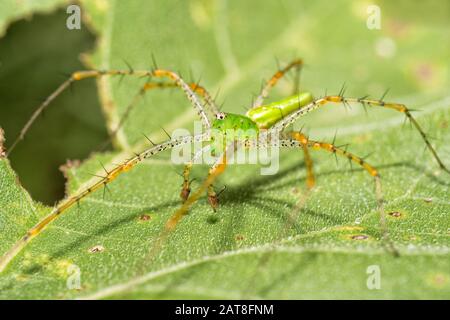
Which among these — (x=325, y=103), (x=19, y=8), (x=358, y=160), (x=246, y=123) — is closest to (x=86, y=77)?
(x=19, y=8)

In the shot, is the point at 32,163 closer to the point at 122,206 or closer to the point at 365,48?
the point at 122,206

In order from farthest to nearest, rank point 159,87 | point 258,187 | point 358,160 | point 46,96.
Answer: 1. point 46,96
2. point 159,87
3. point 258,187
4. point 358,160

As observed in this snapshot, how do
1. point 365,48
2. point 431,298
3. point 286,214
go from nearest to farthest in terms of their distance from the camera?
1. point 431,298
2. point 286,214
3. point 365,48

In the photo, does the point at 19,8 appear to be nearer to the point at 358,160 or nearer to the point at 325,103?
the point at 325,103

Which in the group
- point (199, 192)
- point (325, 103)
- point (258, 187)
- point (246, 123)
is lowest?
point (199, 192)

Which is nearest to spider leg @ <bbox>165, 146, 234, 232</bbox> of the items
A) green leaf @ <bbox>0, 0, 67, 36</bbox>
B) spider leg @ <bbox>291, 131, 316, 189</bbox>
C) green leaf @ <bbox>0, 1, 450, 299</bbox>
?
green leaf @ <bbox>0, 1, 450, 299</bbox>

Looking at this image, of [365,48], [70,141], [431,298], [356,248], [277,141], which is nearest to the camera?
[431,298]

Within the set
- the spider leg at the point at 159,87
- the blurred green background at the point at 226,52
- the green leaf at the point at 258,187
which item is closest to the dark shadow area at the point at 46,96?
the blurred green background at the point at 226,52

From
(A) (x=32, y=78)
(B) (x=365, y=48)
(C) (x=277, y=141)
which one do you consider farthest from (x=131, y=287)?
(B) (x=365, y=48)
